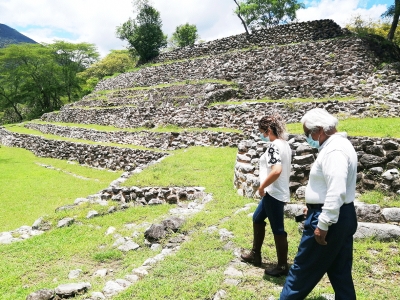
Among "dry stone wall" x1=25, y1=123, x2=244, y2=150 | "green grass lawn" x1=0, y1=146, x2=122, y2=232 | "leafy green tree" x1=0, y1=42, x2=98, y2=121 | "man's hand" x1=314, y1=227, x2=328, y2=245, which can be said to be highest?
"leafy green tree" x1=0, y1=42, x2=98, y2=121

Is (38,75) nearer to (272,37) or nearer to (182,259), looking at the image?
(272,37)

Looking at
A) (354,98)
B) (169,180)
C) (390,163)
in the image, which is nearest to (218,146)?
(169,180)

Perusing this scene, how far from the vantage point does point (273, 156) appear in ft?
12.0

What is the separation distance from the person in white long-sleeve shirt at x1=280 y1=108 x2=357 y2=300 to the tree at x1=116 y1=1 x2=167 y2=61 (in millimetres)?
30936

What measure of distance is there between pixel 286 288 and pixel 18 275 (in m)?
4.31

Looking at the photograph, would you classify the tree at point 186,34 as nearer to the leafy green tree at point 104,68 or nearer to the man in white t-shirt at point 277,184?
the leafy green tree at point 104,68

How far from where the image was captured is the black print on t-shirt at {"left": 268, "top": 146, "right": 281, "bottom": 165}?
3.63 meters

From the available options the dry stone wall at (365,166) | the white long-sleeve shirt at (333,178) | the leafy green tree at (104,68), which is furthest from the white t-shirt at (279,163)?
the leafy green tree at (104,68)

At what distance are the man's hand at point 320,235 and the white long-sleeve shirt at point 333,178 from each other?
4cm

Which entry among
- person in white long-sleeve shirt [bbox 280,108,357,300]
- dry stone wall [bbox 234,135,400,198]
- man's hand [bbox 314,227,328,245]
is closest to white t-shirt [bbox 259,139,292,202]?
person in white long-sleeve shirt [bbox 280,108,357,300]

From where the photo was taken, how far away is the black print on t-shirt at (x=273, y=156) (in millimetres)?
3632

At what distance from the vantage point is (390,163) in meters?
5.62

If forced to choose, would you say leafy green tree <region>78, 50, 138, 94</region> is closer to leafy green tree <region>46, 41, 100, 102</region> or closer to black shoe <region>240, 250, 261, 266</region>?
leafy green tree <region>46, 41, 100, 102</region>

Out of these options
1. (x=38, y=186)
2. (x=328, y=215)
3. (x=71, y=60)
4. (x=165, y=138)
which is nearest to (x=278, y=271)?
(x=328, y=215)
